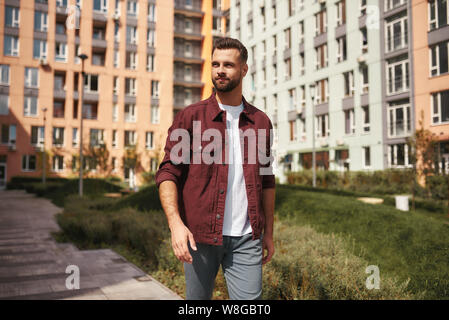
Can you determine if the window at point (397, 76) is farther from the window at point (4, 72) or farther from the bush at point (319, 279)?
the window at point (4, 72)

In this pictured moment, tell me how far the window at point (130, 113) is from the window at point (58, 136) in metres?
6.45

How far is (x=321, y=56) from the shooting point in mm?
26062

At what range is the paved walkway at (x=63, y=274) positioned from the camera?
480 cm

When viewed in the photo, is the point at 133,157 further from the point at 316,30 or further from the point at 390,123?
the point at 390,123

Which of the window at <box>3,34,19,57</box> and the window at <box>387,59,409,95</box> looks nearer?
the window at <box>387,59,409,95</box>

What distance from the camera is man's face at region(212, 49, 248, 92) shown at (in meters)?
2.20

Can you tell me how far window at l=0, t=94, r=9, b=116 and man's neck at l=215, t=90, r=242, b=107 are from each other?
3923cm

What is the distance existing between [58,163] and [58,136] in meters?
2.69

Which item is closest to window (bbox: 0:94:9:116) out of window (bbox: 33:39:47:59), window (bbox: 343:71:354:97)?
window (bbox: 33:39:47:59)

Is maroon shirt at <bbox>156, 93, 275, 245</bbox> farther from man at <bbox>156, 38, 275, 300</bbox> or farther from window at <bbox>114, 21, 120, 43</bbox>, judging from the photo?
window at <bbox>114, 21, 120, 43</bbox>

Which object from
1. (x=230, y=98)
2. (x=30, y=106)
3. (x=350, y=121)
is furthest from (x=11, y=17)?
(x=230, y=98)

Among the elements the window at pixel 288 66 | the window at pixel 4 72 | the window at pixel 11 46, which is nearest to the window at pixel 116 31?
the window at pixel 11 46

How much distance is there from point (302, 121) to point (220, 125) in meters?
22.7

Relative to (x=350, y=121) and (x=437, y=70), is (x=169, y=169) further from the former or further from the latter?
(x=350, y=121)
